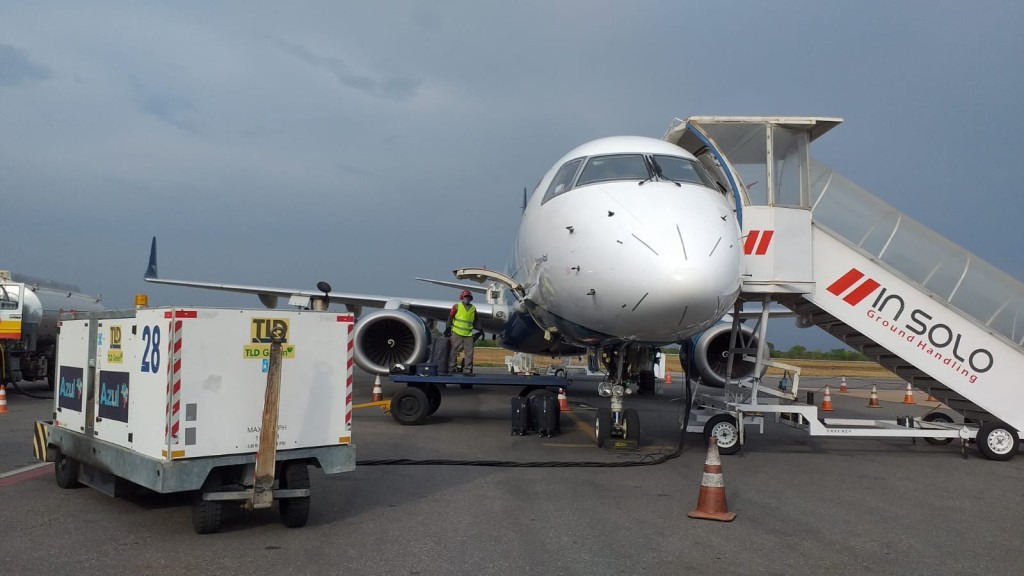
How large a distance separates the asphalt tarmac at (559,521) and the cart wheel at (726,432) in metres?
0.19

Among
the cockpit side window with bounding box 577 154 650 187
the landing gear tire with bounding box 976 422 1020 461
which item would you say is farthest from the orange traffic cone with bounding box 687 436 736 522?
the landing gear tire with bounding box 976 422 1020 461

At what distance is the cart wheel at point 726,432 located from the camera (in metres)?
9.33

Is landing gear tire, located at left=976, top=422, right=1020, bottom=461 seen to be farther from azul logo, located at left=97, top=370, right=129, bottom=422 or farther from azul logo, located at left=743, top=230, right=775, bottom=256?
azul logo, located at left=97, top=370, right=129, bottom=422

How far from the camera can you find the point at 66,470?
6.85 metres

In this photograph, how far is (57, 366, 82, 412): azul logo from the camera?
21.6 feet

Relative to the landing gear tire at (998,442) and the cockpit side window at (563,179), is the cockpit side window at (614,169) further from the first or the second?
the landing gear tire at (998,442)

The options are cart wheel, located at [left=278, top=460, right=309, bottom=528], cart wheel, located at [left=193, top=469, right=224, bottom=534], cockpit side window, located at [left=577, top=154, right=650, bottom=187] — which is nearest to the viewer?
cart wheel, located at [left=193, top=469, right=224, bottom=534]

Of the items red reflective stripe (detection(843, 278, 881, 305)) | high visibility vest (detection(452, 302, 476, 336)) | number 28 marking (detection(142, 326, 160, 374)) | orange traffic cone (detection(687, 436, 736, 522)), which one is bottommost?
orange traffic cone (detection(687, 436, 736, 522))

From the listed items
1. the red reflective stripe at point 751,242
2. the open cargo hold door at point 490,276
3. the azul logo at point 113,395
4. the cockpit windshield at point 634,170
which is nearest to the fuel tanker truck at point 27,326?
the open cargo hold door at point 490,276

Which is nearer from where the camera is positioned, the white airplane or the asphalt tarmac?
the asphalt tarmac

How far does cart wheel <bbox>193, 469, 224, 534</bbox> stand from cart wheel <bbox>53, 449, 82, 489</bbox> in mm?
2170

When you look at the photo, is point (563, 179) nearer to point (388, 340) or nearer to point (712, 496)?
point (712, 496)

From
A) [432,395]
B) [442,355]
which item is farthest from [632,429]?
[432,395]

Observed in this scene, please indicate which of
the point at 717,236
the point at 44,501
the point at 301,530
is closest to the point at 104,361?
the point at 44,501
